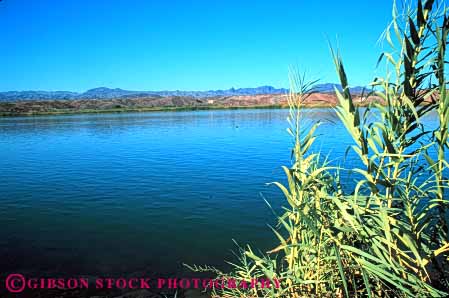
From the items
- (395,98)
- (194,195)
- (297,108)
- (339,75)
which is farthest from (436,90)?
(194,195)

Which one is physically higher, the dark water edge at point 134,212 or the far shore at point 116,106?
the far shore at point 116,106

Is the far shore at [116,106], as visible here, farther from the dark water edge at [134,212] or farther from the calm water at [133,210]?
the dark water edge at [134,212]

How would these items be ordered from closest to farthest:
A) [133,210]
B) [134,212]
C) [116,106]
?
[134,212]
[133,210]
[116,106]

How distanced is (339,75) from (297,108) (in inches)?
28.2

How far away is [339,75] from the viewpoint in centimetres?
229

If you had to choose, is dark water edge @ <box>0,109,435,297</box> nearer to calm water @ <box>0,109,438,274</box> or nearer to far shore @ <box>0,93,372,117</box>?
calm water @ <box>0,109,438,274</box>

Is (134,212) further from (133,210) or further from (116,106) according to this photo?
(116,106)

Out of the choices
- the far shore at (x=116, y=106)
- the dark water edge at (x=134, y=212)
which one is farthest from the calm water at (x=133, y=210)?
the far shore at (x=116, y=106)

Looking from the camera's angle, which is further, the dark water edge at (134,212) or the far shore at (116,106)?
the far shore at (116,106)

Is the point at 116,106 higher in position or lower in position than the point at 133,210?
higher

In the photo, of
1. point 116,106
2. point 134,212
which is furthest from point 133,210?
point 116,106

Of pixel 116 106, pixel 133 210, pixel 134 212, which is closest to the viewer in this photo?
pixel 134 212

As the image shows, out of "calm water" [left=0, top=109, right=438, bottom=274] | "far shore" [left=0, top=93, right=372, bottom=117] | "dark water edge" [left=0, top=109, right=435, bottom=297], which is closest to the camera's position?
"dark water edge" [left=0, top=109, right=435, bottom=297]

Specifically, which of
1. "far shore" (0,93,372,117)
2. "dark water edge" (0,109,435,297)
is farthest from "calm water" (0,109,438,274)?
"far shore" (0,93,372,117)
